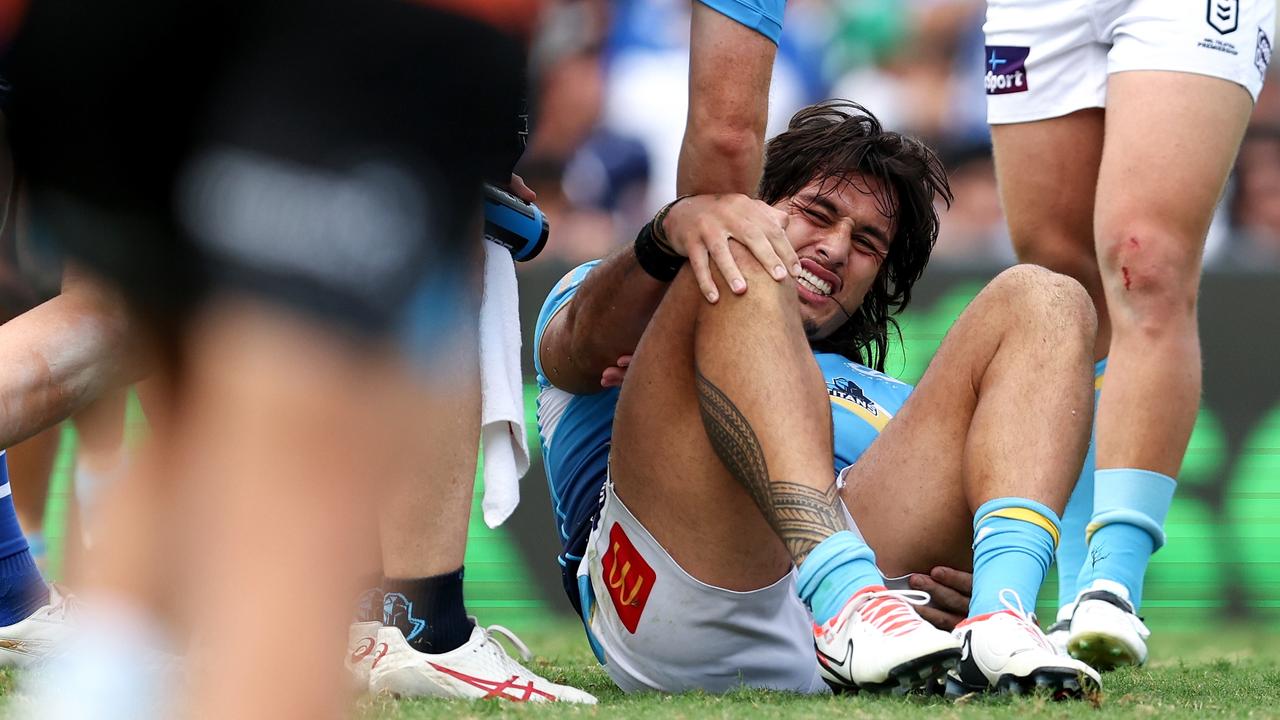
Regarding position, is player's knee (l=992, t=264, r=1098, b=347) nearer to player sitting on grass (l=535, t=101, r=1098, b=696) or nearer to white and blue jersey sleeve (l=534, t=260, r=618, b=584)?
player sitting on grass (l=535, t=101, r=1098, b=696)

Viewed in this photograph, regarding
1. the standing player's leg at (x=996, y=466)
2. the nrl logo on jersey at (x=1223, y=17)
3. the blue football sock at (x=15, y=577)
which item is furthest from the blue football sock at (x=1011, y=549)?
the blue football sock at (x=15, y=577)

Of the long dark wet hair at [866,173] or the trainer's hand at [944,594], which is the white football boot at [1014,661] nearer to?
the trainer's hand at [944,594]

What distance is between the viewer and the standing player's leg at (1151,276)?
2627 mm

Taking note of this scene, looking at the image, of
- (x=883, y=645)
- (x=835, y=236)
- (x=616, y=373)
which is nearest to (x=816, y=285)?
(x=835, y=236)

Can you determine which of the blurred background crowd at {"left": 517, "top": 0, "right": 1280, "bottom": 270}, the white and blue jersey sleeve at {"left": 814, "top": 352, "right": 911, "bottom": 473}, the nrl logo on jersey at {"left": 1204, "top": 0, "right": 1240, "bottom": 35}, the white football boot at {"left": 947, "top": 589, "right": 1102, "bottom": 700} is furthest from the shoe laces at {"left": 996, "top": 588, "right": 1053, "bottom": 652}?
the blurred background crowd at {"left": 517, "top": 0, "right": 1280, "bottom": 270}

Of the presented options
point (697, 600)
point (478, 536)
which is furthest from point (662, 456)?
point (478, 536)

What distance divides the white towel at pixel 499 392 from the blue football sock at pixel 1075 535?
47.1 inches

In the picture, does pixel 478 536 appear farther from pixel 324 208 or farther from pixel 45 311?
pixel 324 208

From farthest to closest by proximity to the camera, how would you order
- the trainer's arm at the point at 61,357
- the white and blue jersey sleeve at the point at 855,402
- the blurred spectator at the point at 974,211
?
the blurred spectator at the point at 974,211 < the white and blue jersey sleeve at the point at 855,402 < the trainer's arm at the point at 61,357

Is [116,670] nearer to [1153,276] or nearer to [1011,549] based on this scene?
[1011,549]

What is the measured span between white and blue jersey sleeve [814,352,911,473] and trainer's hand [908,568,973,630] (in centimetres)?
40

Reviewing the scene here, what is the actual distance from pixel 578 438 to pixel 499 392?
576 millimetres

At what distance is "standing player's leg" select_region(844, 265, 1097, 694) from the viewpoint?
197 cm

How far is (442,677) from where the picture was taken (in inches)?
89.2
